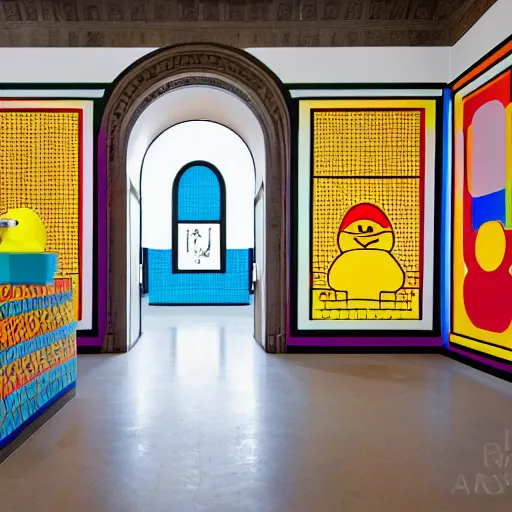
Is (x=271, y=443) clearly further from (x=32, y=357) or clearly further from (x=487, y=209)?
(x=487, y=209)

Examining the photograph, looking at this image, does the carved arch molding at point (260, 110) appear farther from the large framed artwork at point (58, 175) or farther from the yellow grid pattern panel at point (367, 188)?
the yellow grid pattern panel at point (367, 188)

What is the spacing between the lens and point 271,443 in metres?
2.13

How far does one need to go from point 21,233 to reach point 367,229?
2848mm

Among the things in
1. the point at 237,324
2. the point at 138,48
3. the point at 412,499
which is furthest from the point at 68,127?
the point at 412,499

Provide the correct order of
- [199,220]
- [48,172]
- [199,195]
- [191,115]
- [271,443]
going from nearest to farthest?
1. [271,443]
2. [48,172]
3. [191,115]
4. [199,195]
5. [199,220]

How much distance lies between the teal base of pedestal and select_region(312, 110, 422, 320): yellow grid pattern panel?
2434 mm

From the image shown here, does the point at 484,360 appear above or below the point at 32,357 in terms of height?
below

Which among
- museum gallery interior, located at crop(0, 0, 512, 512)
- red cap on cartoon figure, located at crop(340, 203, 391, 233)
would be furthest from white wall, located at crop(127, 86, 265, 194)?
red cap on cartoon figure, located at crop(340, 203, 391, 233)

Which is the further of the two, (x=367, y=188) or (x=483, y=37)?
(x=367, y=188)

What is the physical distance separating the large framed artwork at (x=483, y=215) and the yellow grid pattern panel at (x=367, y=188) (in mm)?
340

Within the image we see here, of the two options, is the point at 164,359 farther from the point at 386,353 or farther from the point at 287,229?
the point at 386,353

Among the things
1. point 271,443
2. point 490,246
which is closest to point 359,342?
point 490,246

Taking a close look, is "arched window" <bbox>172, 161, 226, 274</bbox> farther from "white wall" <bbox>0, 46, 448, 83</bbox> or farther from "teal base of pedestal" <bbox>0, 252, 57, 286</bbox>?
"teal base of pedestal" <bbox>0, 252, 57, 286</bbox>

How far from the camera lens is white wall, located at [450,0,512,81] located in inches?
137
